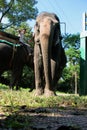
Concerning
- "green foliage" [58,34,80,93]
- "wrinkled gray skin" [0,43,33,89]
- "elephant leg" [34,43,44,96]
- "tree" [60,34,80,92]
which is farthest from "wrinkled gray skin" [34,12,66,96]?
"green foliage" [58,34,80,93]

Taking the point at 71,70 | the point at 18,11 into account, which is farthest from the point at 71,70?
the point at 18,11

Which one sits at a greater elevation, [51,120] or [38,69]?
[38,69]

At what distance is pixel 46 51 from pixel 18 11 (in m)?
34.0

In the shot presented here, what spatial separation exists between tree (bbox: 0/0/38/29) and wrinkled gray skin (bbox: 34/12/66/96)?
32.0m

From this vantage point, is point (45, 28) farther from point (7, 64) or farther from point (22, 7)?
point (22, 7)

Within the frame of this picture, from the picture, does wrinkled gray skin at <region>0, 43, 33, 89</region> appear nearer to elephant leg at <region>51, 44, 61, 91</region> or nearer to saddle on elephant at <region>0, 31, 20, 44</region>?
saddle on elephant at <region>0, 31, 20, 44</region>

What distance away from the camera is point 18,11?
4431 centimetres

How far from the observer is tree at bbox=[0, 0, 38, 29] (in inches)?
1718

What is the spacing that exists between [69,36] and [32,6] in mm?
5197

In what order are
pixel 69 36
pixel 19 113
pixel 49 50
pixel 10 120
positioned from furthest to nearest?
pixel 69 36, pixel 49 50, pixel 19 113, pixel 10 120

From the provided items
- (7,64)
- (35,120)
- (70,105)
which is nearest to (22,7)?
(7,64)

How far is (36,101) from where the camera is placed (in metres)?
8.56

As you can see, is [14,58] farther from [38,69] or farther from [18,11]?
[18,11]

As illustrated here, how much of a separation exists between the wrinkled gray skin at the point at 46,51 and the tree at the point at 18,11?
3204 centimetres
